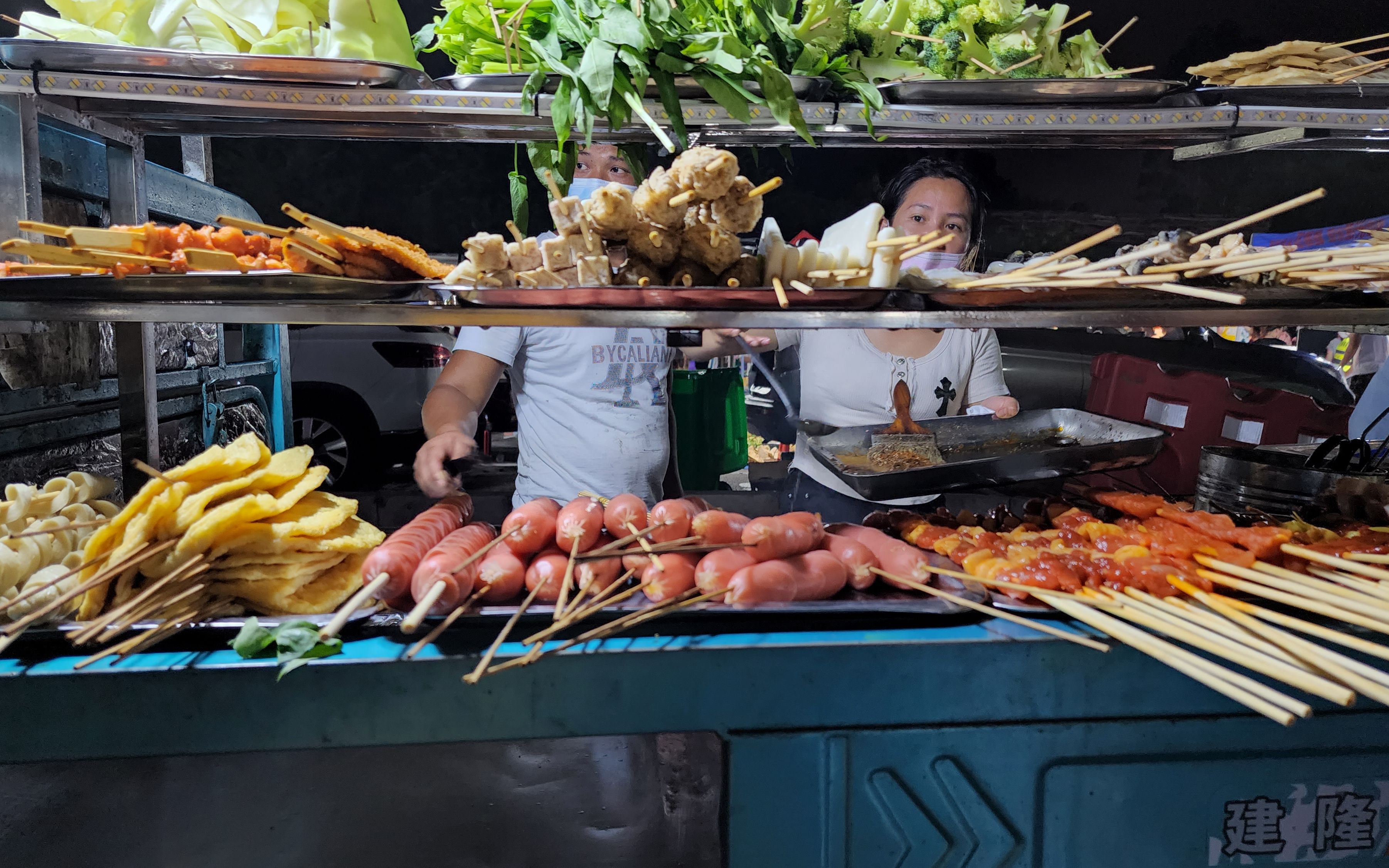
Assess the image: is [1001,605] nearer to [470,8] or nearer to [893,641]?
[893,641]

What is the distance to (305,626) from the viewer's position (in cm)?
188

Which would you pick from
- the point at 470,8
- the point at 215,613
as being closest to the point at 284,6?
the point at 470,8

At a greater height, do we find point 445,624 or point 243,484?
point 243,484

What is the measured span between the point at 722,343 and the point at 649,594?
84.0 inches

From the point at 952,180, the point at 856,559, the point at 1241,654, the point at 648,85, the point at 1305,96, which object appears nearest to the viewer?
the point at 1241,654

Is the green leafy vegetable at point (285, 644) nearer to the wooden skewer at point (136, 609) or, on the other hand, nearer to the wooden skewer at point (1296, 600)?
the wooden skewer at point (136, 609)

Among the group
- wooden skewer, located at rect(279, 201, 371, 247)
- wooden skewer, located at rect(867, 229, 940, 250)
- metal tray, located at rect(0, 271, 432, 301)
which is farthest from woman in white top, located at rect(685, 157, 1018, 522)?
metal tray, located at rect(0, 271, 432, 301)

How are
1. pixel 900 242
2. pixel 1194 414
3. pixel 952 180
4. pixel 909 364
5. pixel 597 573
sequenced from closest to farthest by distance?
pixel 900 242 → pixel 597 573 → pixel 952 180 → pixel 909 364 → pixel 1194 414

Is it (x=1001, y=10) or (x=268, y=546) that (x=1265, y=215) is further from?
(x=268, y=546)

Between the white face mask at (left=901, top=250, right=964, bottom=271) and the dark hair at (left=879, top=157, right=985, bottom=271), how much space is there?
28 mm

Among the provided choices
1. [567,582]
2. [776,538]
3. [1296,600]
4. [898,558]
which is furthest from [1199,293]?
[567,582]

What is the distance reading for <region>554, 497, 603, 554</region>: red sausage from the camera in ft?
7.16

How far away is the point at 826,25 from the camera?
8.87 ft

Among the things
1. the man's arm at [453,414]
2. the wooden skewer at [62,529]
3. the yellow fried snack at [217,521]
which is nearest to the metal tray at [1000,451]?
the man's arm at [453,414]
